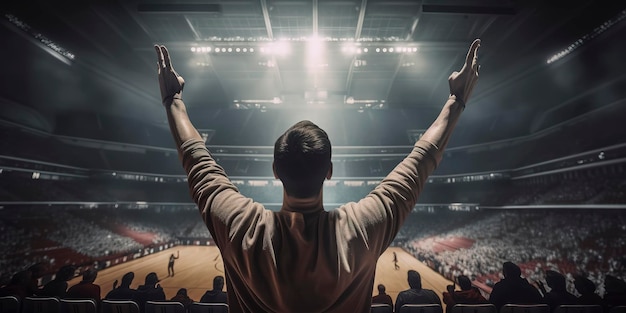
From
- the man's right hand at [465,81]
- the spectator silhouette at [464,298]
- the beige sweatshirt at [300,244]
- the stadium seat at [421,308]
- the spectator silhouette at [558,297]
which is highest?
the man's right hand at [465,81]

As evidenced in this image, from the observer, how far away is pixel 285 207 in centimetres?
79

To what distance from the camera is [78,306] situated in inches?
143

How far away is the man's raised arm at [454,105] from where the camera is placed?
0.93 meters

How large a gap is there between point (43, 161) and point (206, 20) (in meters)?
13.6

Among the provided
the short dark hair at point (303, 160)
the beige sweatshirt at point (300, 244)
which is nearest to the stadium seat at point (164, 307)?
the beige sweatshirt at point (300, 244)

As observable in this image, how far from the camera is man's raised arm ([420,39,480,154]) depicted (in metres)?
0.93

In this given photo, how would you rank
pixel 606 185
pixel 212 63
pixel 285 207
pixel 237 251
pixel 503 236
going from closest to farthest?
1. pixel 237 251
2. pixel 285 207
3. pixel 606 185
4. pixel 212 63
5. pixel 503 236

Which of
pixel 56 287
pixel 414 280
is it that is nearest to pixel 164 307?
pixel 56 287

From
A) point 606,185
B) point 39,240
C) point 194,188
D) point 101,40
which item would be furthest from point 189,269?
point 606,185

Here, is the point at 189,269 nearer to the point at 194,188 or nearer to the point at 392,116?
the point at 194,188

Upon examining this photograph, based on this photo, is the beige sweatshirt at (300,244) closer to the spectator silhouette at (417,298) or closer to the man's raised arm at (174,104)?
the man's raised arm at (174,104)

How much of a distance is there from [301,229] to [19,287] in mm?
6617

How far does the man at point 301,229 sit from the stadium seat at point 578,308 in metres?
4.44

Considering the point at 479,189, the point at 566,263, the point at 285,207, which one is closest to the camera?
the point at 285,207
